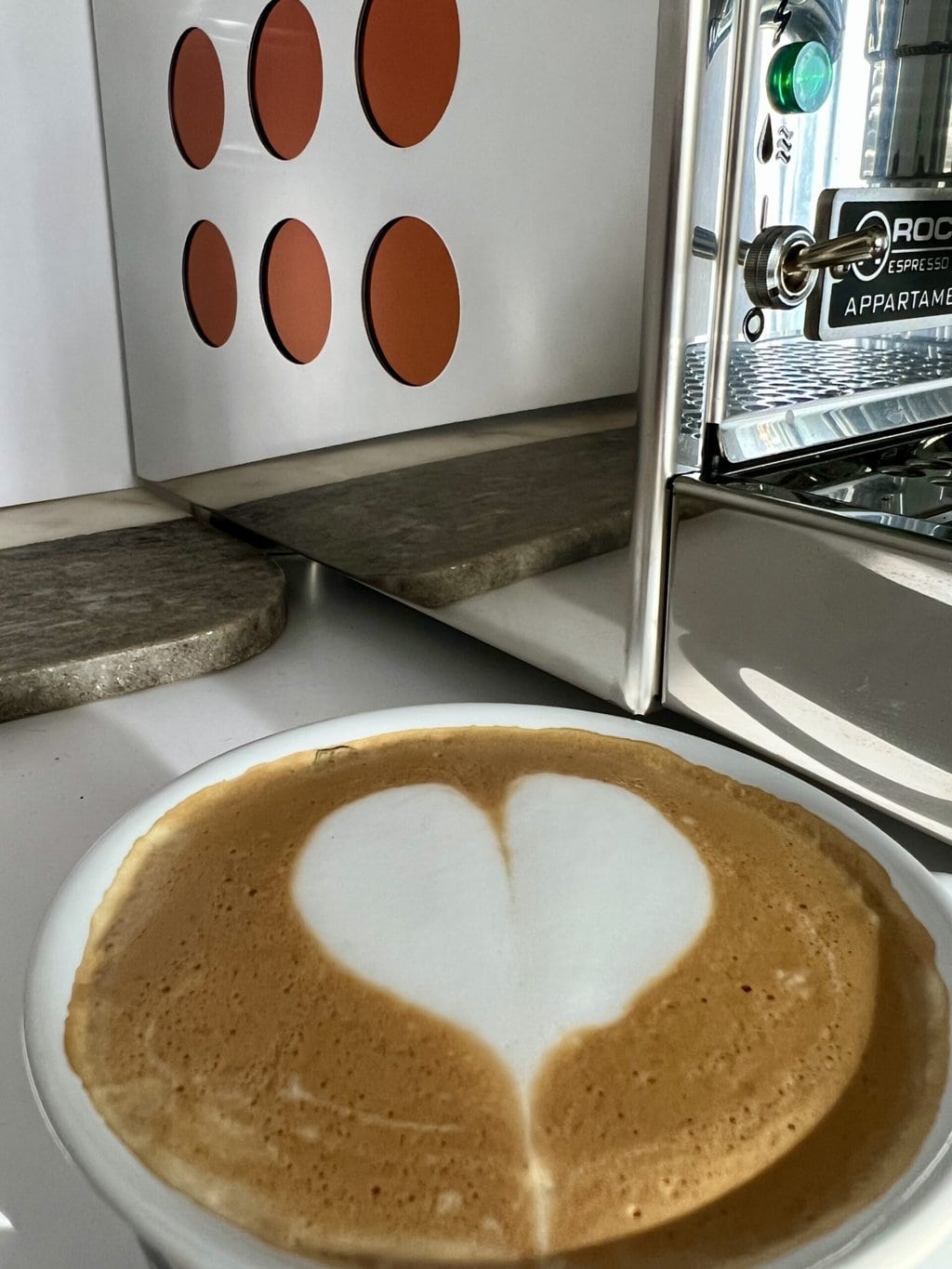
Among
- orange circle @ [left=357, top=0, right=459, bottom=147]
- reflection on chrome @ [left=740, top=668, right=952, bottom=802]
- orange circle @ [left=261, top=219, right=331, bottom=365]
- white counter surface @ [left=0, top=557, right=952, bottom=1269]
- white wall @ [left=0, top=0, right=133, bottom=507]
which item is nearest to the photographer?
white counter surface @ [left=0, top=557, right=952, bottom=1269]

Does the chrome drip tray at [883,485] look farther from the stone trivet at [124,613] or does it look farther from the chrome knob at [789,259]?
the stone trivet at [124,613]

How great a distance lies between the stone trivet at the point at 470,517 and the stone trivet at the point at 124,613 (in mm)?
66

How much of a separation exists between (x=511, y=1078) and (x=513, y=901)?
7cm

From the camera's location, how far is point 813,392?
0.53 meters

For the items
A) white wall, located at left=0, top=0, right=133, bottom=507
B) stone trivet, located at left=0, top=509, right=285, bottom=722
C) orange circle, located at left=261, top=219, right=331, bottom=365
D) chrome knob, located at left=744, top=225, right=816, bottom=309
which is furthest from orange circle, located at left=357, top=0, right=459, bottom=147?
white wall, located at left=0, top=0, right=133, bottom=507

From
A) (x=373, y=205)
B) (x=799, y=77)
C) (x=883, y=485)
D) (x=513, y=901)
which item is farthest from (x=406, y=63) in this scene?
(x=513, y=901)

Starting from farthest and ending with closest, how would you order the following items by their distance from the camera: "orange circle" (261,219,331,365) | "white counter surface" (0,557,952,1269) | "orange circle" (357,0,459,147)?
"orange circle" (261,219,331,365), "orange circle" (357,0,459,147), "white counter surface" (0,557,952,1269)

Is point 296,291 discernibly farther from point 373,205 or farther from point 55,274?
point 55,274

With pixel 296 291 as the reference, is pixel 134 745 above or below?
below

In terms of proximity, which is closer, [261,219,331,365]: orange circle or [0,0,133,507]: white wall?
[261,219,331,365]: orange circle

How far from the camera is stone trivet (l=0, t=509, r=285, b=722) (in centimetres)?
68

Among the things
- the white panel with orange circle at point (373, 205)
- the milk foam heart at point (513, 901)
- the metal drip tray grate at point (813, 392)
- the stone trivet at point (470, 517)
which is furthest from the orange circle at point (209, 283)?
the milk foam heart at point (513, 901)

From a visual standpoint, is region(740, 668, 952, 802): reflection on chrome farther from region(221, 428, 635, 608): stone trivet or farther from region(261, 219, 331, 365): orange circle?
region(261, 219, 331, 365): orange circle

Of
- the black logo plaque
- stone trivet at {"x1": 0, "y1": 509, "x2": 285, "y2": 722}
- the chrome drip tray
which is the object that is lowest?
stone trivet at {"x1": 0, "y1": 509, "x2": 285, "y2": 722}
